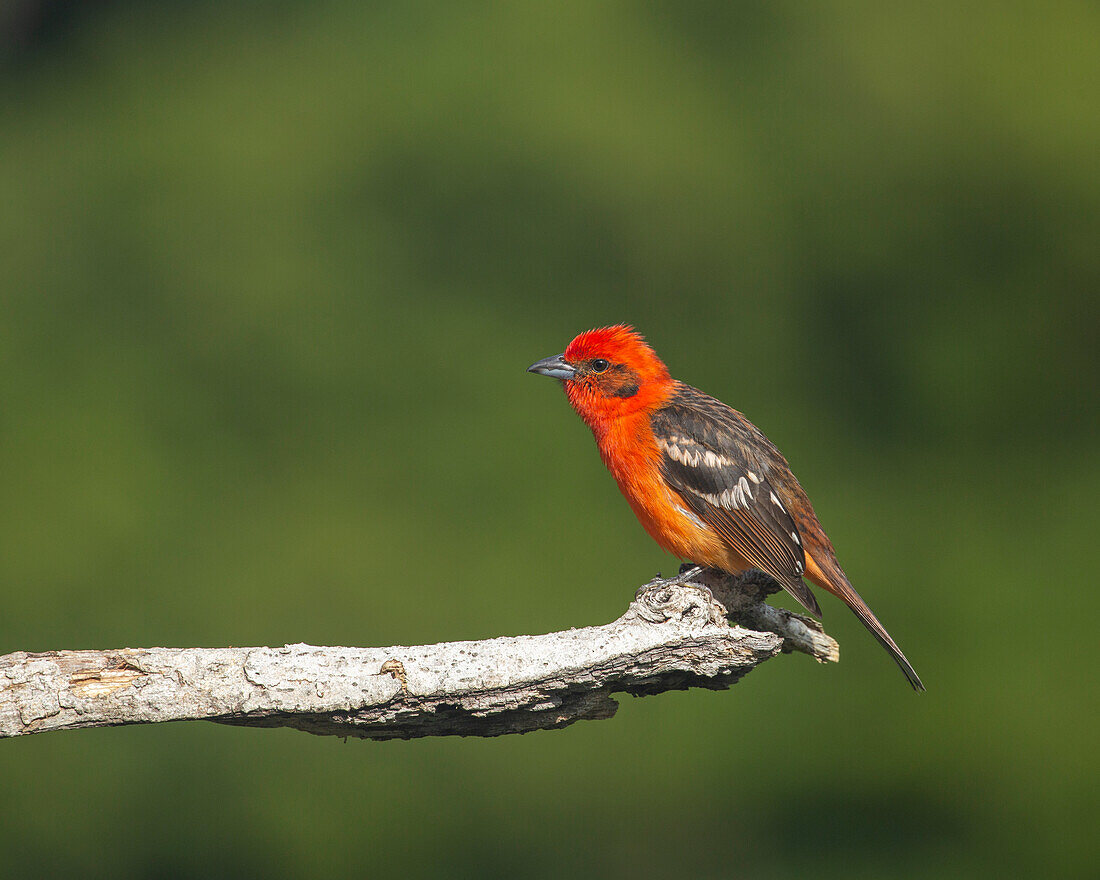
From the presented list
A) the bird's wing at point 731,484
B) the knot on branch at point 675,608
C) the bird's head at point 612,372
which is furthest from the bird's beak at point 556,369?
the knot on branch at point 675,608

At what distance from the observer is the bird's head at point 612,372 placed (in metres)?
5.61

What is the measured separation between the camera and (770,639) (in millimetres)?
4223

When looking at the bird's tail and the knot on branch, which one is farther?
the bird's tail

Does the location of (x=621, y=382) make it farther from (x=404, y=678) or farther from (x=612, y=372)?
(x=404, y=678)

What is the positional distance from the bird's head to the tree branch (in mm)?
1456

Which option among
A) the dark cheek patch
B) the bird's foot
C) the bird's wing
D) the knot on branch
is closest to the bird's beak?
the dark cheek patch

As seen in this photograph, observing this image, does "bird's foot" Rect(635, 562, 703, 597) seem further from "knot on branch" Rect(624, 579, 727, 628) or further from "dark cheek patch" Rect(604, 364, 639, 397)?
Answer: "dark cheek patch" Rect(604, 364, 639, 397)

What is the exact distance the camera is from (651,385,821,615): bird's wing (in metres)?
5.11

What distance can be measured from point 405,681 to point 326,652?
1.02 ft

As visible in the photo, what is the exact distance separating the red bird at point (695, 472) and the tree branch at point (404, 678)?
0.87 metres

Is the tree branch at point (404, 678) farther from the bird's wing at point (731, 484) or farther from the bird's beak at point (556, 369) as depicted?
the bird's beak at point (556, 369)

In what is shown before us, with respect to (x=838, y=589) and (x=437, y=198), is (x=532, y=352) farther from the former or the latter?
(x=838, y=589)

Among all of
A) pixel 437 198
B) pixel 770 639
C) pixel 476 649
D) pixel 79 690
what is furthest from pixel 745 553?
pixel 437 198

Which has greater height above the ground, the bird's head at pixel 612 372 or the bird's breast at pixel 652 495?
the bird's head at pixel 612 372
